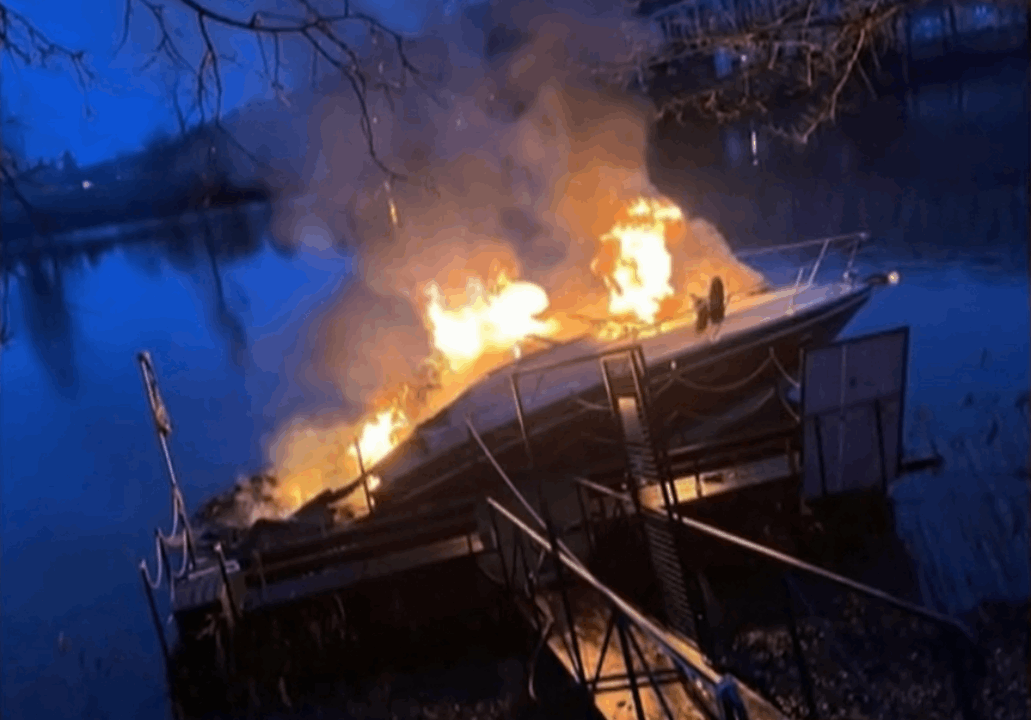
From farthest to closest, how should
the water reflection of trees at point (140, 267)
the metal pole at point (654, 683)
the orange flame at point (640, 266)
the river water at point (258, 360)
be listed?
1. the orange flame at point (640, 266)
2. the river water at point (258, 360)
3. the water reflection of trees at point (140, 267)
4. the metal pole at point (654, 683)

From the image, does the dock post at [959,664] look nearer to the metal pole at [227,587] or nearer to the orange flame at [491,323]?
the metal pole at [227,587]

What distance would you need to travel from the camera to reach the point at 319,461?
2145 cm

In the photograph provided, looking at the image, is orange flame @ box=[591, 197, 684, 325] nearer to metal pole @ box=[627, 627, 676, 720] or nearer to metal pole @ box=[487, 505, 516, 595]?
metal pole @ box=[487, 505, 516, 595]

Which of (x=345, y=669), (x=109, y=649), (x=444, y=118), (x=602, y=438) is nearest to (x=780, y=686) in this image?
(x=345, y=669)

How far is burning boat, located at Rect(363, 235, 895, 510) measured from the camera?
14.4m

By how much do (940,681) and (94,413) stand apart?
106 feet

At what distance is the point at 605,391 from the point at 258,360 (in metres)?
27.0

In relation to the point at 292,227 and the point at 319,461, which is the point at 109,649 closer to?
the point at 319,461

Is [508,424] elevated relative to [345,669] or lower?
elevated

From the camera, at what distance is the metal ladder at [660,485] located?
24.8 ft

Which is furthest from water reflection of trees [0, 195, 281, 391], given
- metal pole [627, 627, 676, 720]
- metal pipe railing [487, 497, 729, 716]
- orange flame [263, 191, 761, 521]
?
orange flame [263, 191, 761, 521]

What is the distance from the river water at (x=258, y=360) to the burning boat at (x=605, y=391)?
80.5 inches

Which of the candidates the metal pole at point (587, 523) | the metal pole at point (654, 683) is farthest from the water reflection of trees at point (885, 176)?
the metal pole at point (654, 683)

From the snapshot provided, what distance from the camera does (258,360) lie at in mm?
39500
